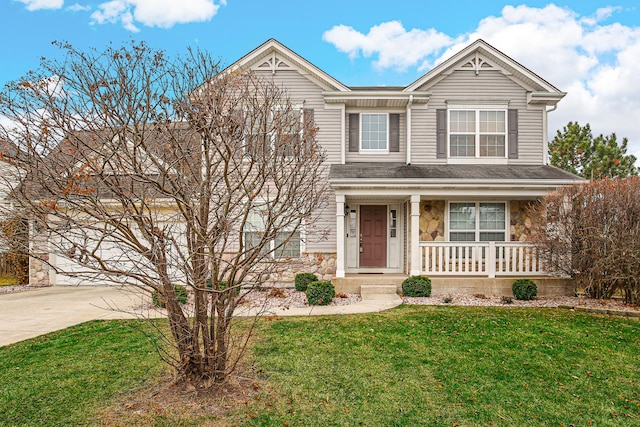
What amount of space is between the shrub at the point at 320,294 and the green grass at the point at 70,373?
12.2 ft

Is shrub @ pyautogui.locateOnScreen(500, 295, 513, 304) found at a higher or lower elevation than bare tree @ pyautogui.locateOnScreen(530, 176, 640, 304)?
lower

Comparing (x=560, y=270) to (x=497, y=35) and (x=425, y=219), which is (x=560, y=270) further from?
(x=497, y=35)

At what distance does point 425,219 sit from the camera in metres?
11.9

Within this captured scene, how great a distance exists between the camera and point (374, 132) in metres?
12.3

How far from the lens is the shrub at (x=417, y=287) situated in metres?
10.0

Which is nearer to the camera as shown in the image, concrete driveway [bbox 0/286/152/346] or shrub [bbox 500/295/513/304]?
concrete driveway [bbox 0/286/152/346]

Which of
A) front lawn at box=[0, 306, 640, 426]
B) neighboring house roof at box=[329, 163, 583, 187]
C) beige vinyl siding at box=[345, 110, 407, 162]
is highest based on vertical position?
beige vinyl siding at box=[345, 110, 407, 162]

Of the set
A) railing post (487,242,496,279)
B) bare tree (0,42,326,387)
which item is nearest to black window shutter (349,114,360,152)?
railing post (487,242,496,279)

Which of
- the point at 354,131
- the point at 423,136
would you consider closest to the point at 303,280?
the point at 354,131

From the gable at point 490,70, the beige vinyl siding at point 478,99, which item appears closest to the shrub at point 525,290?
the beige vinyl siding at point 478,99

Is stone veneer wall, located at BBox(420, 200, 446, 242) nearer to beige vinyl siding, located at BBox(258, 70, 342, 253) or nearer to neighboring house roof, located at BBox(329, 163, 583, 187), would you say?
neighboring house roof, located at BBox(329, 163, 583, 187)

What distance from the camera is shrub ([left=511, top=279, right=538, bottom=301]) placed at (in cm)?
976

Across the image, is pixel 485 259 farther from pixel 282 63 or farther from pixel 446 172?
pixel 282 63

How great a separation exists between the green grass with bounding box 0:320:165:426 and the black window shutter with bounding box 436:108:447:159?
9.46m
